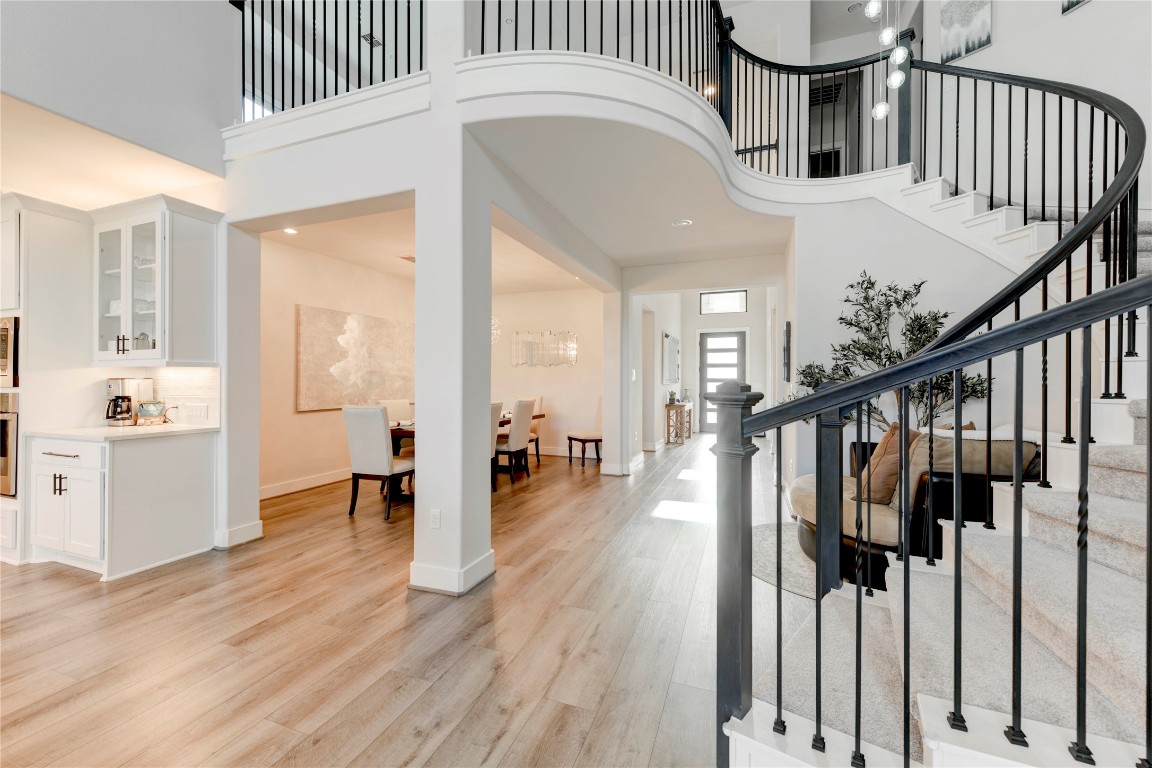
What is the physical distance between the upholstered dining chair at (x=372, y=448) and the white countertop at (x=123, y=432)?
39.6 inches

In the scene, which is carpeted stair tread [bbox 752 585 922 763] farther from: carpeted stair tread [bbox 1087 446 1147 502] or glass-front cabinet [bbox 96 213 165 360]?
glass-front cabinet [bbox 96 213 165 360]

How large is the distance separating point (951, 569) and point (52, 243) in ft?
18.5

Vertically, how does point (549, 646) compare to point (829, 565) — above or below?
below

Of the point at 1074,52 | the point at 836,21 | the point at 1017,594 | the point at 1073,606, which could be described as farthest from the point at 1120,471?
the point at 836,21

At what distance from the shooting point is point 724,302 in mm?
10977

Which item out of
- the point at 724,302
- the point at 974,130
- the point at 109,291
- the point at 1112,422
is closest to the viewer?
the point at 1112,422

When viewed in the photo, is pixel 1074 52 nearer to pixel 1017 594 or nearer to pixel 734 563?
pixel 1017 594

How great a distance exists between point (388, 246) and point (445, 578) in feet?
12.2

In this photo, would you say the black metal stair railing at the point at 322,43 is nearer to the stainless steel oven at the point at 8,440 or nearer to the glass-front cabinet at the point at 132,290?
the glass-front cabinet at the point at 132,290

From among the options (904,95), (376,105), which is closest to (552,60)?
(376,105)

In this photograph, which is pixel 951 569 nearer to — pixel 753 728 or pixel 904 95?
pixel 753 728

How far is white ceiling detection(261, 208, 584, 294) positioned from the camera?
4327mm

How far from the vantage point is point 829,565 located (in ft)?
7.47

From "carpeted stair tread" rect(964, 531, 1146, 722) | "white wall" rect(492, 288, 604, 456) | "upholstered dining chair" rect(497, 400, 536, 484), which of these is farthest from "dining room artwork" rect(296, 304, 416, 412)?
"carpeted stair tread" rect(964, 531, 1146, 722)
